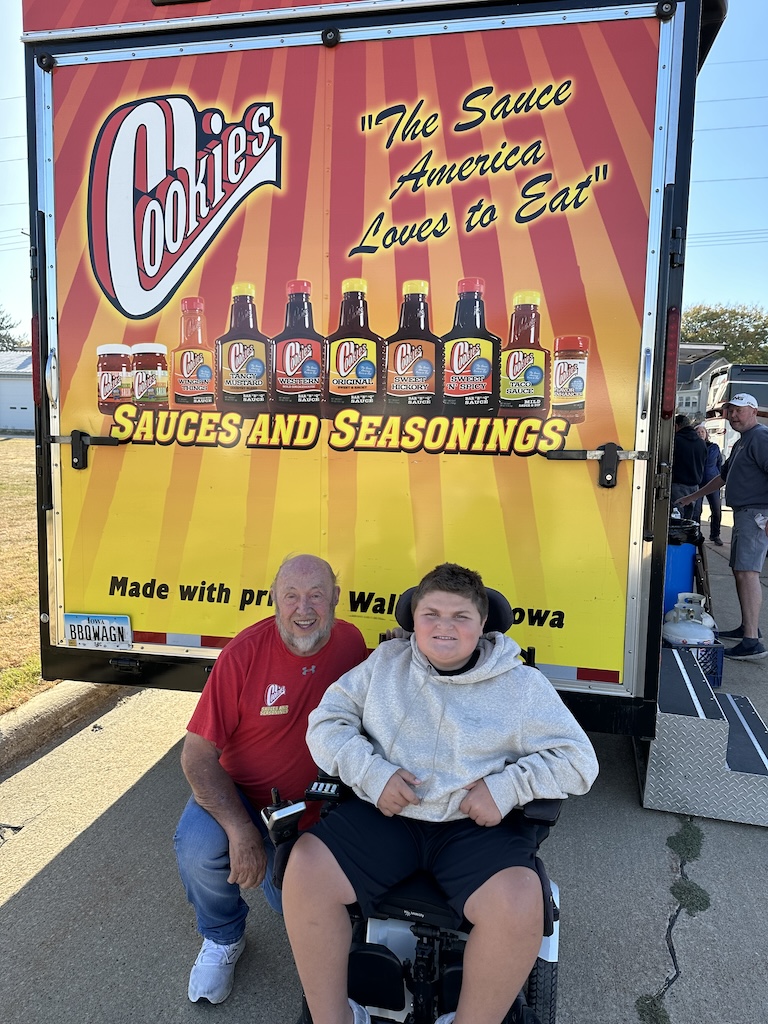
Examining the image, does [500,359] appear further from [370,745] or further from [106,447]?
[106,447]

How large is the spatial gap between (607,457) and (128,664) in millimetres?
1951

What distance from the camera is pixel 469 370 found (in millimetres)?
2402

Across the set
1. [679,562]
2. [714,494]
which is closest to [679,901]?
[679,562]

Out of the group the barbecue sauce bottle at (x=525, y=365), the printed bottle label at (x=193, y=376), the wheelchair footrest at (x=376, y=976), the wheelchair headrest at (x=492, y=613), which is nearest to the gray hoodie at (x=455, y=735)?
the wheelchair headrest at (x=492, y=613)

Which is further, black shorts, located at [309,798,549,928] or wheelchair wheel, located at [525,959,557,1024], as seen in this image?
wheelchair wheel, located at [525,959,557,1024]

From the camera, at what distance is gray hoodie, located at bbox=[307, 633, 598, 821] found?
1745mm

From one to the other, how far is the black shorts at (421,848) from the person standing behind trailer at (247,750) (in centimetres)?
34

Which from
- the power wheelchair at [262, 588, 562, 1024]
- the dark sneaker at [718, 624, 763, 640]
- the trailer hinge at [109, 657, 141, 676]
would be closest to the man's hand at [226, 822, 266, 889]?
the power wheelchair at [262, 588, 562, 1024]

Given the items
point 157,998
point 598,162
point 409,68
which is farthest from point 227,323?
point 157,998

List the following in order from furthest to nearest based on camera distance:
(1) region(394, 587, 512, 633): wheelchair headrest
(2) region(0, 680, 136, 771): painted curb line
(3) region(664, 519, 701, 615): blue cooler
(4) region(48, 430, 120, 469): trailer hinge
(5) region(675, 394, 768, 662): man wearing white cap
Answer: (5) region(675, 394, 768, 662): man wearing white cap
(3) region(664, 519, 701, 615): blue cooler
(2) region(0, 680, 136, 771): painted curb line
(4) region(48, 430, 120, 469): trailer hinge
(1) region(394, 587, 512, 633): wheelchair headrest

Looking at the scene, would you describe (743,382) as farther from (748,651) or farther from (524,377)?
(524,377)

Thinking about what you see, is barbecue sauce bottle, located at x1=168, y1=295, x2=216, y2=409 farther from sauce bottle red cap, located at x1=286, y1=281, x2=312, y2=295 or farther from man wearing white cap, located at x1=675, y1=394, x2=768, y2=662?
man wearing white cap, located at x1=675, y1=394, x2=768, y2=662

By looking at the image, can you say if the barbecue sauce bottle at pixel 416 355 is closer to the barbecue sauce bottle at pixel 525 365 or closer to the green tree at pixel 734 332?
the barbecue sauce bottle at pixel 525 365

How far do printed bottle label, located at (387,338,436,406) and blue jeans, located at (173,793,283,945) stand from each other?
146cm
